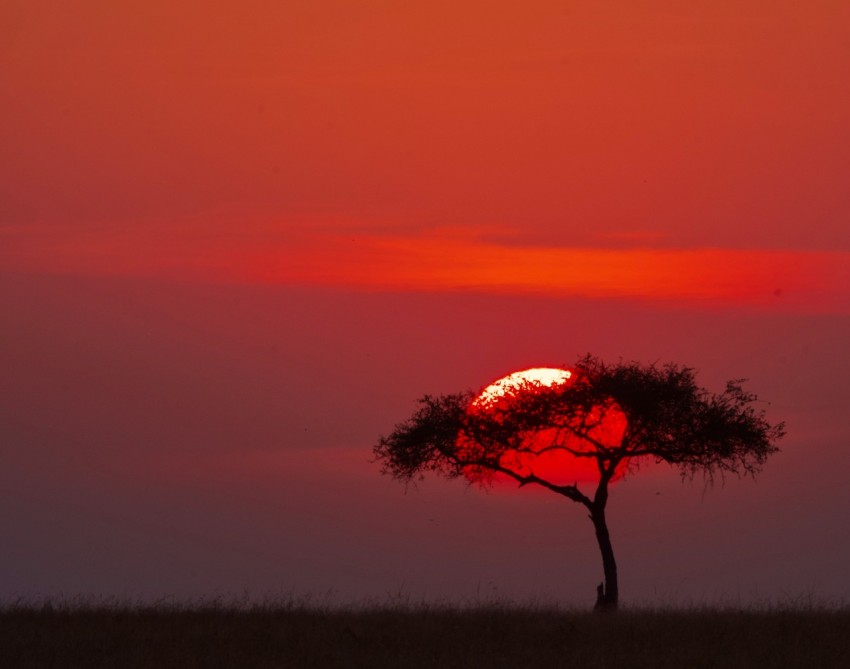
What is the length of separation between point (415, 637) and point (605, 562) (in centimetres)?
1457

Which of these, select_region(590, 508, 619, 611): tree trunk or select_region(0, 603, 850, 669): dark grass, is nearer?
select_region(0, 603, 850, 669): dark grass

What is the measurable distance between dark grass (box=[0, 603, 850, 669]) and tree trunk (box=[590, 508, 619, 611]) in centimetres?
767

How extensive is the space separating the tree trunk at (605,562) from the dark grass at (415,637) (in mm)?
7668

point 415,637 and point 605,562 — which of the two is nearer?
point 415,637

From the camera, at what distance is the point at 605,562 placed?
141 ft

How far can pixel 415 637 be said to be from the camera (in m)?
29.7

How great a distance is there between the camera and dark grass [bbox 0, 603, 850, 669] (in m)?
27.4

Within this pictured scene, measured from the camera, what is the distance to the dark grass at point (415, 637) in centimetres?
2742

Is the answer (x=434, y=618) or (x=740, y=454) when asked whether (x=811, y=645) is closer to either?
(x=434, y=618)

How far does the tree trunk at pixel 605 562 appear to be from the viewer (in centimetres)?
4175

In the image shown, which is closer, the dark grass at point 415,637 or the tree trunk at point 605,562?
the dark grass at point 415,637

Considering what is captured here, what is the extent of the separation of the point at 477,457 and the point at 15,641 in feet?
65.9

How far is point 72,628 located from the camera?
30.1 metres

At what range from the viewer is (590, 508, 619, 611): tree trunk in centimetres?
4175
